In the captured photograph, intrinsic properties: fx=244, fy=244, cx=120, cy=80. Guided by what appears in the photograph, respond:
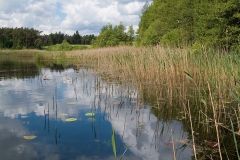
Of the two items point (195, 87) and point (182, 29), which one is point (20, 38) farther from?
point (195, 87)

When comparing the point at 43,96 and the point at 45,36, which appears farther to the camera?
the point at 45,36

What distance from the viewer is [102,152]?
128 inches

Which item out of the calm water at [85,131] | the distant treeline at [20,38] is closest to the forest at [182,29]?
the distant treeline at [20,38]

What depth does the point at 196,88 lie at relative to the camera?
6.40 meters

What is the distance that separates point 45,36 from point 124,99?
69.2 metres

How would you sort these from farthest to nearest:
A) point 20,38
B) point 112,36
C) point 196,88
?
point 20,38, point 112,36, point 196,88

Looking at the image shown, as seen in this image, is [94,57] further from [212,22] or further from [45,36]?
[45,36]

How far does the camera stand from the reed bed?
3579 millimetres

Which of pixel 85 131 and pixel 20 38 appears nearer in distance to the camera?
pixel 85 131

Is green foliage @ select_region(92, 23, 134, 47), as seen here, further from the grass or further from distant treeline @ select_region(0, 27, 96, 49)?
the grass

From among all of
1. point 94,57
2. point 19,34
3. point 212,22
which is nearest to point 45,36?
point 19,34

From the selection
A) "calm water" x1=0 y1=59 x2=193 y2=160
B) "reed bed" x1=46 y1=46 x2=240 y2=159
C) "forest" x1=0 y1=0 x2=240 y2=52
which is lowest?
"calm water" x1=0 y1=59 x2=193 y2=160

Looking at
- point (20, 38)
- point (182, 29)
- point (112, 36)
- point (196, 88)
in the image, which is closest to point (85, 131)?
point (196, 88)

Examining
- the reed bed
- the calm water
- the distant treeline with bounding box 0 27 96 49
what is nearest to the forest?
the distant treeline with bounding box 0 27 96 49
